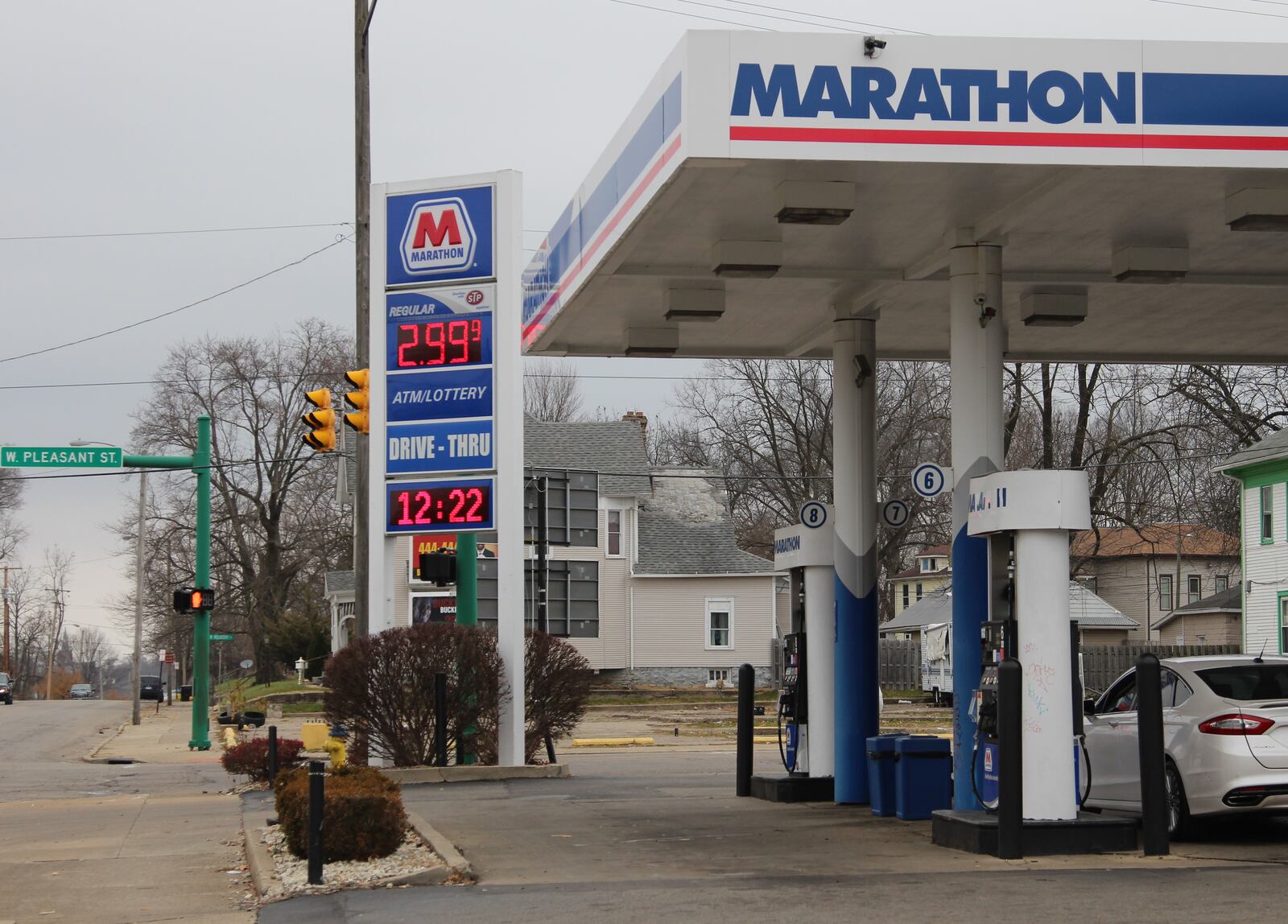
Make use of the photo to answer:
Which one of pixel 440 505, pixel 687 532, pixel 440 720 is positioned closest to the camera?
pixel 440 720

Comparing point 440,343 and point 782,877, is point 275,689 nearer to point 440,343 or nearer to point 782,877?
point 440,343

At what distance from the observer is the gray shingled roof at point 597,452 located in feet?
184

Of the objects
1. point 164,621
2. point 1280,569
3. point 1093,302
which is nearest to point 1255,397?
point 1280,569

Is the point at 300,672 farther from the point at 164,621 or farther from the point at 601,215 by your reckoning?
the point at 601,215

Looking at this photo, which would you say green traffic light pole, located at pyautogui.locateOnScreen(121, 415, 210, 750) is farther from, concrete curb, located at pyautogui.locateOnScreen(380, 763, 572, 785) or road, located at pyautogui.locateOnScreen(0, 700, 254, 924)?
concrete curb, located at pyautogui.locateOnScreen(380, 763, 572, 785)

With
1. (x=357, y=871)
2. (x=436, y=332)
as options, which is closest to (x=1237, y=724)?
(x=357, y=871)

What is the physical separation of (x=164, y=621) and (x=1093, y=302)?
6616cm

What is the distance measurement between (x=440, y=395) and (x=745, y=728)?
20.4 feet

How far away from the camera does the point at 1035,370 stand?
57125 millimetres

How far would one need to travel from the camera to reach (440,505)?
65.0 feet

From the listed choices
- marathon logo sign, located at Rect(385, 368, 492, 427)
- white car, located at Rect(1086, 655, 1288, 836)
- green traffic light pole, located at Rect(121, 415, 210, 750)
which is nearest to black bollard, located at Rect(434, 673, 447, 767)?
marathon logo sign, located at Rect(385, 368, 492, 427)

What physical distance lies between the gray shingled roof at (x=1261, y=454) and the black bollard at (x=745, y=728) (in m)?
28.6

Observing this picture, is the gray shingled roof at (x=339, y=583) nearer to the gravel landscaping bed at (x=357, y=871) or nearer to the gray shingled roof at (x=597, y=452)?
the gray shingled roof at (x=597, y=452)

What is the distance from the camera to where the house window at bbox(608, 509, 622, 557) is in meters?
56.5
